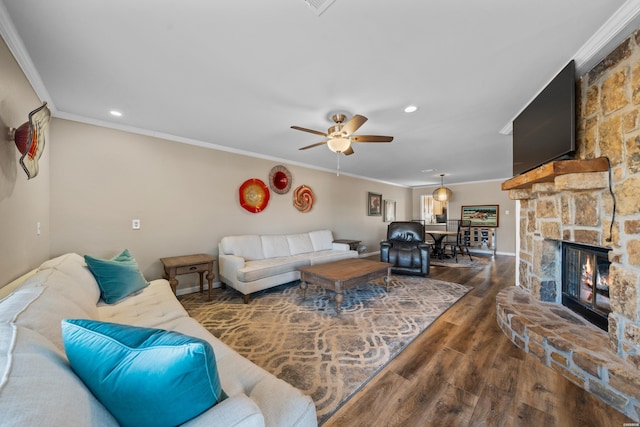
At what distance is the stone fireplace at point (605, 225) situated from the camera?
57.9 inches

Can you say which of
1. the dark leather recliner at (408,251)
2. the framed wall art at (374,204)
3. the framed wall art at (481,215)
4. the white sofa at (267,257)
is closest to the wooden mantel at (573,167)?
the dark leather recliner at (408,251)

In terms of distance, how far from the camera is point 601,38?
1.55 m

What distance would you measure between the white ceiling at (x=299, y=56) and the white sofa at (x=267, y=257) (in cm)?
183

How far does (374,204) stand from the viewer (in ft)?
23.2

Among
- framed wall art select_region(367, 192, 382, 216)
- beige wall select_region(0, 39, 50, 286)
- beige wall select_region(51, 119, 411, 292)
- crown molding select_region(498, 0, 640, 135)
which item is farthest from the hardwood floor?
framed wall art select_region(367, 192, 382, 216)

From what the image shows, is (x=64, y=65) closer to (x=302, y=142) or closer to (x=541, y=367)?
(x=302, y=142)

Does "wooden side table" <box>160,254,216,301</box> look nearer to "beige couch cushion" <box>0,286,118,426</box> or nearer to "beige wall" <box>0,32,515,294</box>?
"beige wall" <box>0,32,515,294</box>

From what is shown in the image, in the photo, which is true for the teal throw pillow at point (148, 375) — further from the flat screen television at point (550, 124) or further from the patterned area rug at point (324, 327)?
the flat screen television at point (550, 124)

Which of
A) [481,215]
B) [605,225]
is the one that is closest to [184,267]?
[605,225]

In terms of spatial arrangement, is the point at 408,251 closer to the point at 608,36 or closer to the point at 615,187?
the point at 615,187

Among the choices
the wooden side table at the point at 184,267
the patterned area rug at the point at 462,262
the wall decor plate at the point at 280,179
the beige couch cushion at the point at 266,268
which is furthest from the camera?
the patterned area rug at the point at 462,262

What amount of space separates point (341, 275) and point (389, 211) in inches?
205

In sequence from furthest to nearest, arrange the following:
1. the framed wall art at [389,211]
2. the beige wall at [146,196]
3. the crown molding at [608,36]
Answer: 1. the framed wall art at [389,211]
2. the beige wall at [146,196]
3. the crown molding at [608,36]

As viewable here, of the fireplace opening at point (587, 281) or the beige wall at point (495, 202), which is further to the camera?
the beige wall at point (495, 202)
